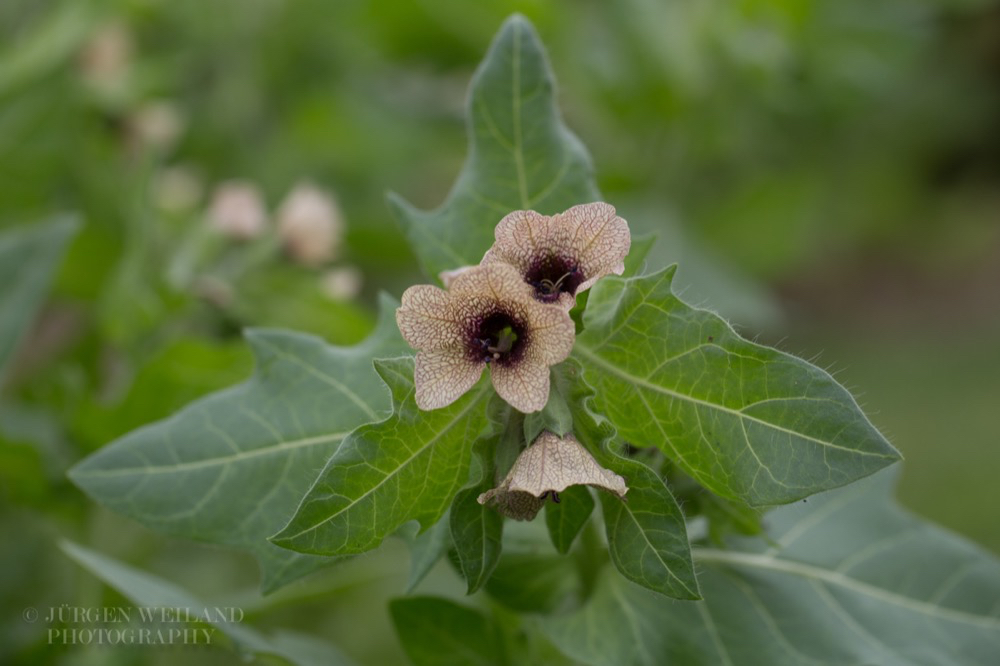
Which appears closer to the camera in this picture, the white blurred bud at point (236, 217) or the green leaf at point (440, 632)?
the green leaf at point (440, 632)

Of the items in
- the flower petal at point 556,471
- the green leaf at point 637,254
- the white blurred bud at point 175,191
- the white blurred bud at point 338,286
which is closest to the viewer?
the flower petal at point 556,471

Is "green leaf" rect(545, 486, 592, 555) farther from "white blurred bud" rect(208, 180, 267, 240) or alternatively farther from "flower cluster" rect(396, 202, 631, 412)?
"white blurred bud" rect(208, 180, 267, 240)

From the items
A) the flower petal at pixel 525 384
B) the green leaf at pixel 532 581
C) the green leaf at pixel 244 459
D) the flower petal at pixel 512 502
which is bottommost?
the green leaf at pixel 244 459

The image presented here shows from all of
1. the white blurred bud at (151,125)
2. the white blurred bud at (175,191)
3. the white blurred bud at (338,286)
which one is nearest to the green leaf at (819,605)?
the white blurred bud at (338,286)

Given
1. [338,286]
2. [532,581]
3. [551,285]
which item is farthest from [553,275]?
[338,286]

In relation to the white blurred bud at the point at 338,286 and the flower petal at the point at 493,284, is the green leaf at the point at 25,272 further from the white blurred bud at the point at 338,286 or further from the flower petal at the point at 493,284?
the flower petal at the point at 493,284

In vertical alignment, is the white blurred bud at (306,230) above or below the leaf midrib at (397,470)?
above

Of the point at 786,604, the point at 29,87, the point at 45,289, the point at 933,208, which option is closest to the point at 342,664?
the point at 786,604
